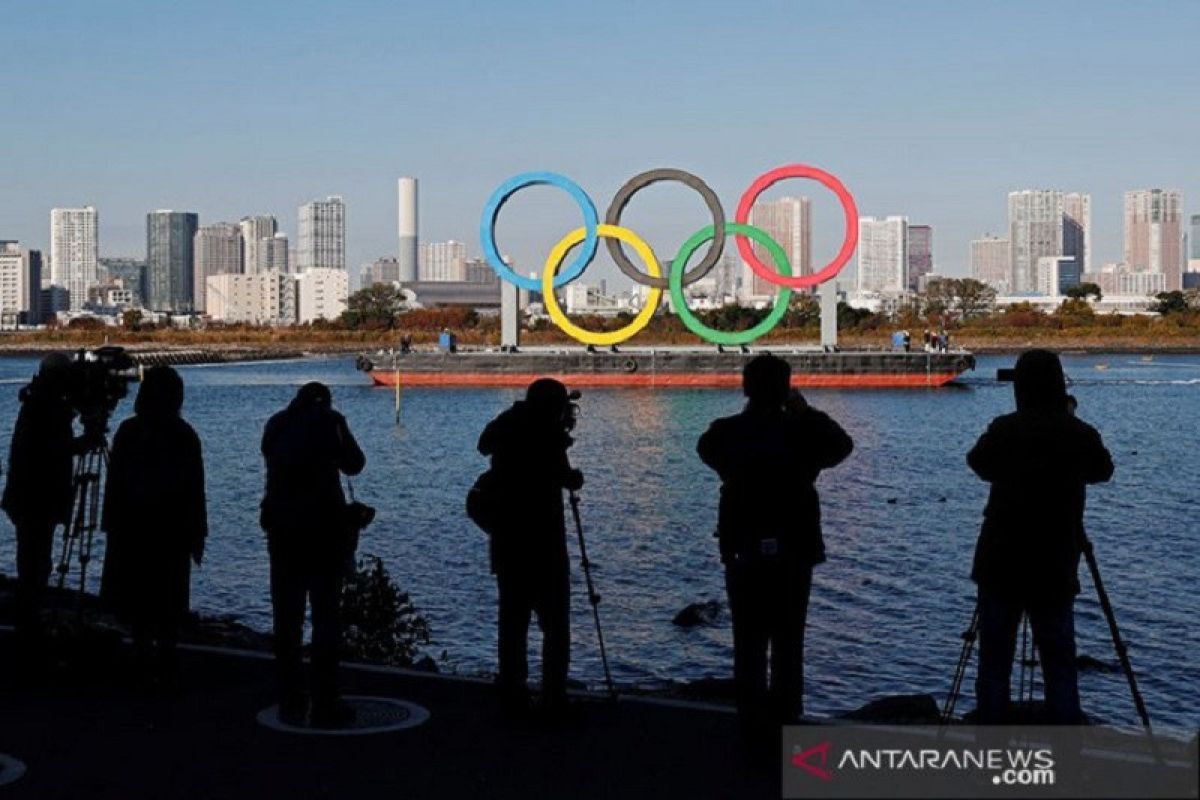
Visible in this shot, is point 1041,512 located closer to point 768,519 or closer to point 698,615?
point 768,519

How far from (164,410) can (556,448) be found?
213cm

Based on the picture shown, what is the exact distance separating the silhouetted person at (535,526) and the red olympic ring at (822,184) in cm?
6106

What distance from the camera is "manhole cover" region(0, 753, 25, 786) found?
7.34m

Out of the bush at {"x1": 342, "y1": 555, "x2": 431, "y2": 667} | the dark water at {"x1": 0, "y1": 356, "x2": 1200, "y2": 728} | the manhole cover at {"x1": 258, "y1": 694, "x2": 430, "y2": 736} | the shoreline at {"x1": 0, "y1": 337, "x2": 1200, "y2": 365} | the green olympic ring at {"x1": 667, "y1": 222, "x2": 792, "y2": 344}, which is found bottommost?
the dark water at {"x1": 0, "y1": 356, "x2": 1200, "y2": 728}

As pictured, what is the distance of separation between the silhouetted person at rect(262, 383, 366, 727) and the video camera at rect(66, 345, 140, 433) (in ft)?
5.66

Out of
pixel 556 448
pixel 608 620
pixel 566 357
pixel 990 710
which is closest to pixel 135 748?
pixel 556 448

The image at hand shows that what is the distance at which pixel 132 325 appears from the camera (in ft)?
644

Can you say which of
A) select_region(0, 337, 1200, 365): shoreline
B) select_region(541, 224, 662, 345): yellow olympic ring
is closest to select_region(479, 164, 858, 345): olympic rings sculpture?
select_region(541, 224, 662, 345): yellow olympic ring

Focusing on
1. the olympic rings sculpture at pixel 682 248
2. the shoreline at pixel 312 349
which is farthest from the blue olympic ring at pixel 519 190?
the shoreline at pixel 312 349

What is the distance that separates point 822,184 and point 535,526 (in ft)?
213

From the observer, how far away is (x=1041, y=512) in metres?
7.50

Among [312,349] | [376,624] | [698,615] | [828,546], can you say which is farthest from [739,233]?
[312,349]

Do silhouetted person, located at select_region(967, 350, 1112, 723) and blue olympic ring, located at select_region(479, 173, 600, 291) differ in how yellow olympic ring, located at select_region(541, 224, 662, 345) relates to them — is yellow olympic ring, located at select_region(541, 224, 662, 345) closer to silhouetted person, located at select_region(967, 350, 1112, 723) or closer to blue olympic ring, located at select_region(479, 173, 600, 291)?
blue olympic ring, located at select_region(479, 173, 600, 291)

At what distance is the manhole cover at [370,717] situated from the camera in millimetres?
8336
